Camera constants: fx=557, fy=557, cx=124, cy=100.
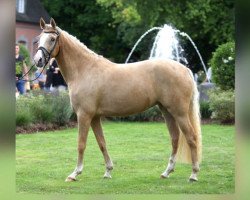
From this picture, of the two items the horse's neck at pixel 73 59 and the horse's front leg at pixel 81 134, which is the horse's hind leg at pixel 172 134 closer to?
the horse's front leg at pixel 81 134

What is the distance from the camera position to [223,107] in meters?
14.6

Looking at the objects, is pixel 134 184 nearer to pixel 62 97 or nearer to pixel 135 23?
pixel 62 97

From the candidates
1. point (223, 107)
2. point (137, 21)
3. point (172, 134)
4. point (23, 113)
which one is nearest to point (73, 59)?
point (172, 134)

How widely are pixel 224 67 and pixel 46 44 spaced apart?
9325mm

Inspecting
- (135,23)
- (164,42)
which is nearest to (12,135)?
(164,42)

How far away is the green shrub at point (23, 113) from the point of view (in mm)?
12742

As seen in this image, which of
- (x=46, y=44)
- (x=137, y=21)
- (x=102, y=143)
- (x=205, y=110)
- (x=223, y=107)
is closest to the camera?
(x=46, y=44)

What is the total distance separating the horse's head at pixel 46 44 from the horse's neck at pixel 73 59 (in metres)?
0.24

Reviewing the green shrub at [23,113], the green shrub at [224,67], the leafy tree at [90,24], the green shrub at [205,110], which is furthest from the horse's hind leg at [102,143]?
the leafy tree at [90,24]

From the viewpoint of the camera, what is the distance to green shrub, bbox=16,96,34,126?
1274cm

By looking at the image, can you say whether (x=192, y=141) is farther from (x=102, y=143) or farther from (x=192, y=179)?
(x=102, y=143)

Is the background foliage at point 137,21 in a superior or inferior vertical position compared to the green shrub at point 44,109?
superior

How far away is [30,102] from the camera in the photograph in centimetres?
1361

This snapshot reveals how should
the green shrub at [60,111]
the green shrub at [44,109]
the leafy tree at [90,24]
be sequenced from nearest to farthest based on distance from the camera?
1. the green shrub at [44,109]
2. the green shrub at [60,111]
3. the leafy tree at [90,24]
